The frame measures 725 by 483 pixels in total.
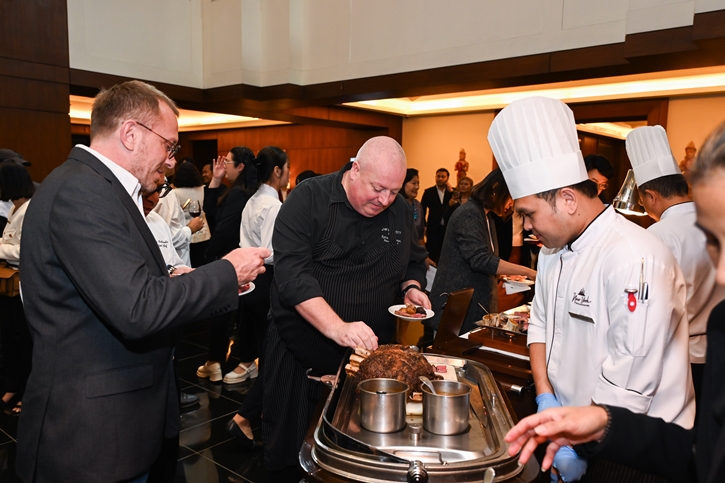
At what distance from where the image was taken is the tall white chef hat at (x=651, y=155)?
239cm

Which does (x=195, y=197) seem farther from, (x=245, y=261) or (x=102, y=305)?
(x=102, y=305)

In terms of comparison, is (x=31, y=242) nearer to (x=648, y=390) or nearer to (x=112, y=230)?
(x=112, y=230)

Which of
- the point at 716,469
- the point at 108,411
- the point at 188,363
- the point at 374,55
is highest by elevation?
the point at 374,55

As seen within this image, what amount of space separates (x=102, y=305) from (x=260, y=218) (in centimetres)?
229

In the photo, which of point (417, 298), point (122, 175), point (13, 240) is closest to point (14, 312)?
point (13, 240)

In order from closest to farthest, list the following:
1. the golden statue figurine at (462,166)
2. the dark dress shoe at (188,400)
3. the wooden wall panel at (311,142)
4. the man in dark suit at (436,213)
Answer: the dark dress shoe at (188,400) → the man in dark suit at (436,213) → the golden statue figurine at (462,166) → the wooden wall panel at (311,142)

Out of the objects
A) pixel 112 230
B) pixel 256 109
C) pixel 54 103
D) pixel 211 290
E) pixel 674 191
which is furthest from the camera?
pixel 256 109

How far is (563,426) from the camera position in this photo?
3.10 ft

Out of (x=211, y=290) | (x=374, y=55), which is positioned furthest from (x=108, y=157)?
(x=374, y=55)

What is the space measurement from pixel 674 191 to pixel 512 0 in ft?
9.69

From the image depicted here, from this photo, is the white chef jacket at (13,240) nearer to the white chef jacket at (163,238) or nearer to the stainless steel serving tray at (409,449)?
the white chef jacket at (163,238)

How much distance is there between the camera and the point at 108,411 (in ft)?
4.07

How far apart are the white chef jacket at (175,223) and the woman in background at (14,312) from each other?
73 centimetres

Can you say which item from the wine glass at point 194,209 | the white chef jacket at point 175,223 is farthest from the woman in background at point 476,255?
the wine glass at point 194,209
